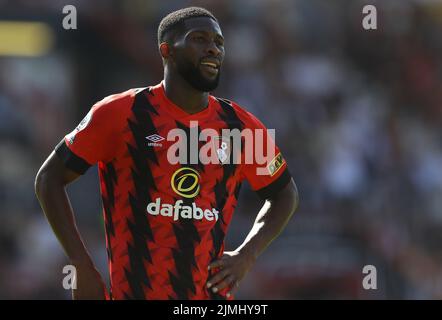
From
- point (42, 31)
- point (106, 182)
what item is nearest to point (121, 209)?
point (106, 182)

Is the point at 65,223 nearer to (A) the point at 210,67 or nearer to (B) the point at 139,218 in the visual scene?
(B) the point at 139,218

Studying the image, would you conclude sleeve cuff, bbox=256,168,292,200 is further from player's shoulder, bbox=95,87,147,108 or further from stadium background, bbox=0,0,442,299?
stadium background, bbox=0,0,442,299

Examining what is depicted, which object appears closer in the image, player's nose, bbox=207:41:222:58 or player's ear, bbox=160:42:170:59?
player's nose, bbox=207:41:222:58

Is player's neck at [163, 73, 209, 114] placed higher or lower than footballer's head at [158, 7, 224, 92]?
lower

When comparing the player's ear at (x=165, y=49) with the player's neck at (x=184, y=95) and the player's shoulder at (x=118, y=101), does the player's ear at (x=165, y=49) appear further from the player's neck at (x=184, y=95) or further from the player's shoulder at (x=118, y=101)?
the player's shoulder at (x=118, y=101)

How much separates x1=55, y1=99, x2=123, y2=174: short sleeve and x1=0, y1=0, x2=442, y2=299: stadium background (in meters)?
6.69

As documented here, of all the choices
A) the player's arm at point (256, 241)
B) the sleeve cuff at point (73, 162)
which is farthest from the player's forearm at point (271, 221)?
the sleeve cuff at point (73, 162)

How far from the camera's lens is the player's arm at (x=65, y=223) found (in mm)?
4973

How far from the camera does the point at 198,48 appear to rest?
209 inches

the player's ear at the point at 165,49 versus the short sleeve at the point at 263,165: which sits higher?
the player's ear at the point at 165,49

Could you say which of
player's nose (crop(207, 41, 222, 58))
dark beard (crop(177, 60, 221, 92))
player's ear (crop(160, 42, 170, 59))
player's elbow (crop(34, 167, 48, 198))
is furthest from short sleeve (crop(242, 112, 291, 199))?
player's elbow (crop(34, 167, 48, 198))

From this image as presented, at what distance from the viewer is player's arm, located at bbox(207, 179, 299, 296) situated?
516 centimetres
